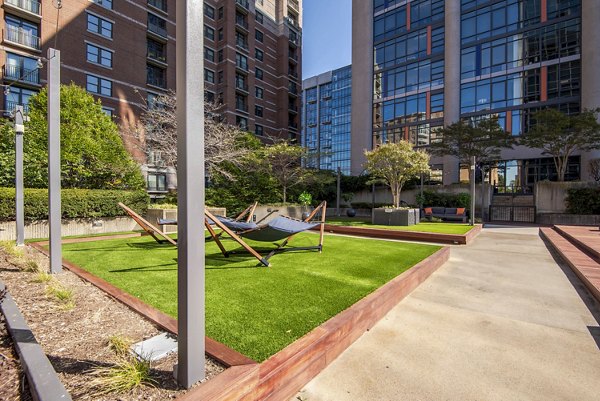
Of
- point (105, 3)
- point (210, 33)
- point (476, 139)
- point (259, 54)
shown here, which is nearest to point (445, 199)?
point (476, 139)

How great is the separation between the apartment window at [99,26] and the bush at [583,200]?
36.6 m

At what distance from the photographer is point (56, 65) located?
16.8 feet

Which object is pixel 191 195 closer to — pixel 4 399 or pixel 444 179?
pixel 4 399

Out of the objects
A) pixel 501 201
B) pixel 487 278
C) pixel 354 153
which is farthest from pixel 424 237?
pixel 354 153

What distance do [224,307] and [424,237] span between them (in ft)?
28.4

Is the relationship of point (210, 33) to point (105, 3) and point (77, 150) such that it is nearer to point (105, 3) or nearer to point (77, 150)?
point (105, 3)

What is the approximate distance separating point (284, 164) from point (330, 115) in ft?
207

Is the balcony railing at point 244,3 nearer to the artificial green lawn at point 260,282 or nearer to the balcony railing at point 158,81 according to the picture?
the balcony railing at point 158,81

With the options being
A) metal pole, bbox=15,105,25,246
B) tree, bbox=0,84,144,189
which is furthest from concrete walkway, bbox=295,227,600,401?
tree, bbox=0,84,144,189

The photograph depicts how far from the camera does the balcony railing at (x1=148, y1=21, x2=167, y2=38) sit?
98.8 feet

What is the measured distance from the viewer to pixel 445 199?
21.0 m

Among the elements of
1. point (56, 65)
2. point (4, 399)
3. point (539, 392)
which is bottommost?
point (539, 392)

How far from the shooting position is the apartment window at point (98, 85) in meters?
25.3

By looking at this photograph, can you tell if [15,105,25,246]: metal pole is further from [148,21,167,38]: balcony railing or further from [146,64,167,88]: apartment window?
[148,21,167,38]: balcony railing
